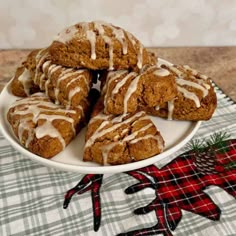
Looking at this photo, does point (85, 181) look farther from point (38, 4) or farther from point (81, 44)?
point (38, 4)

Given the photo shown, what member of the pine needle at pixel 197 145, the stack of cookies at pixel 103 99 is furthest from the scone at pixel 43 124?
the pine needle at pixel 197 145

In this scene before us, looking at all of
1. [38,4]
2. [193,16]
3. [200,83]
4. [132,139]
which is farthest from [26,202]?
[193,16]

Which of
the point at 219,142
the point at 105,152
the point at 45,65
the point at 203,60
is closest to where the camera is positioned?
the point at 105,152

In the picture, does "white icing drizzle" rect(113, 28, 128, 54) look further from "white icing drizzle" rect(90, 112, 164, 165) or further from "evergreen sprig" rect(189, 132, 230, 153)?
"evergreen sprig" rect(189, 132, 230, 153)

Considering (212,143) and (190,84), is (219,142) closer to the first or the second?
(212,143)

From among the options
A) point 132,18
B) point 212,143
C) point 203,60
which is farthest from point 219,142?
point 132,18

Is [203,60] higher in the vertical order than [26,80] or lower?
lower

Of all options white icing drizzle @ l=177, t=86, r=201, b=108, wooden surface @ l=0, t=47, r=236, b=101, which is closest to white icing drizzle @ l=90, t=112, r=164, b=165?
white icing drizzle @ l=177, t=86, r=201, b=108
